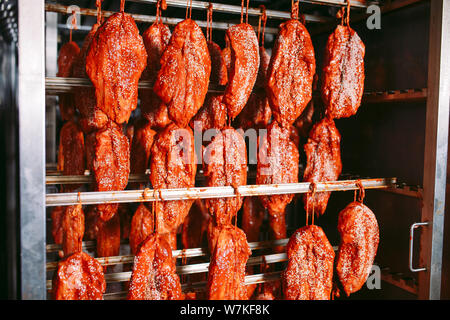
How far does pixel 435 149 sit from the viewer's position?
8.69 ft

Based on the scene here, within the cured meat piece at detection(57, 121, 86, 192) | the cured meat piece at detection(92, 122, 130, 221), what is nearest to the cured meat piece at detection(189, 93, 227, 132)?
the cured meat piece at detection(92, 122, 130, 221)

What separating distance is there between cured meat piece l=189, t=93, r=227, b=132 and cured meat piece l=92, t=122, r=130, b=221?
0.62m

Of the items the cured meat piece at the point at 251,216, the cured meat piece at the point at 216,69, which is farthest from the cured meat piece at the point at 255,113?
the cured meat piece at the point at 251,216

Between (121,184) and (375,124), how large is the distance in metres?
2.19

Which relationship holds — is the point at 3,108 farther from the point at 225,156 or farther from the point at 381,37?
the point at 381,37

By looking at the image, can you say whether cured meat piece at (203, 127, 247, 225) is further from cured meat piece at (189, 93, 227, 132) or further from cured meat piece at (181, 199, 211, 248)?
cured meat piece at (181, 199, 211, 248)

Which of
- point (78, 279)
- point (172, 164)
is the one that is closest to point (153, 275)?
point (78, 279)

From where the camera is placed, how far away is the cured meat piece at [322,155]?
3.04 m

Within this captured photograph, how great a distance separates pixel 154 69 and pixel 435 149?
207cm

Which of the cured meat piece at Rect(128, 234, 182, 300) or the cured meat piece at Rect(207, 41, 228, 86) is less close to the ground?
the cured meat piece at Rect(207, 41, 228, 86)

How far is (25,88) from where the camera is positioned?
1.90 meters

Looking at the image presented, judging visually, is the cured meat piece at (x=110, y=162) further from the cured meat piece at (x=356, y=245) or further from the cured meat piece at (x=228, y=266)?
the cured meat piece at (x=356, y=245)

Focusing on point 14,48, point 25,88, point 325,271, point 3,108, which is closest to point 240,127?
point 325,271

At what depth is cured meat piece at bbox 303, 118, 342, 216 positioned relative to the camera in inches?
120
